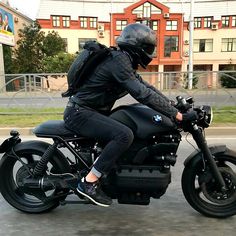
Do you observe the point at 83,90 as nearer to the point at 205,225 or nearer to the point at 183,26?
the point at 205,225

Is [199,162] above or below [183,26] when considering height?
below

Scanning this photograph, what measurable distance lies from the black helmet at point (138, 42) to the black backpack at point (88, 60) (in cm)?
15

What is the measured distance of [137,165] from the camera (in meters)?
3.62

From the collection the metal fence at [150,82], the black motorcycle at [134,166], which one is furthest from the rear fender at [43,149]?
the metal fence at [150,82]

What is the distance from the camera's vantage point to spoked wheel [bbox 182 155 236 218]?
3.73m

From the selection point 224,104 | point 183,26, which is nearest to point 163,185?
point 224,104

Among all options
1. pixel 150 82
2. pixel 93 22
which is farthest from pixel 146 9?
pixel 150 82

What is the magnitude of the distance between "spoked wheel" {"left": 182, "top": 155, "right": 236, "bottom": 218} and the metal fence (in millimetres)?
7680

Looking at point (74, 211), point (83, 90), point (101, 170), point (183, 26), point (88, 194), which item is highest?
point (183, 26)

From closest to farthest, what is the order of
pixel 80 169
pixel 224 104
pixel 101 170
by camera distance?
pixel 101 170, pixel 80 169, pixel 224 104

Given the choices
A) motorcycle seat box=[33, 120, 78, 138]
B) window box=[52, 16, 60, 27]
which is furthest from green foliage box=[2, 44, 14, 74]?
motorcycle seat box=[33, 120, 78, 138]

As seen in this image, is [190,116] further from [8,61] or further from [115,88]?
[8,61]

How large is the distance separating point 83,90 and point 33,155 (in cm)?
97

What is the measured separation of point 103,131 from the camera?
11.5 feet
